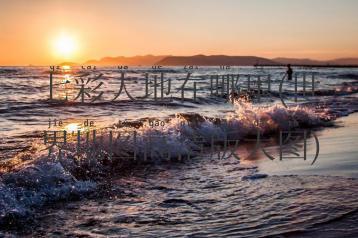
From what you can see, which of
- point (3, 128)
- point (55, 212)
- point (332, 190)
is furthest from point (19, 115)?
point (332, 190)

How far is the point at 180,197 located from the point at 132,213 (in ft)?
3.29

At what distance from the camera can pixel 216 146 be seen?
12055 mm

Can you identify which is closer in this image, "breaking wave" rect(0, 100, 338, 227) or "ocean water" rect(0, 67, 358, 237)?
"ocean water" rect(0, 67, 358, 237)

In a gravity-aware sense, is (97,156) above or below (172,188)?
above

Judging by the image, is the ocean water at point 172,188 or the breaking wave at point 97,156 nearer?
the ocean water at point 172,188

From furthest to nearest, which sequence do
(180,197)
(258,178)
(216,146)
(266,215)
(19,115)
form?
(19,115) → (216,146) → (258,178) → (180,197) → (266,215)

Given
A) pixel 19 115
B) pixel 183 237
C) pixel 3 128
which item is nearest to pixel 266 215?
pixel 183 237

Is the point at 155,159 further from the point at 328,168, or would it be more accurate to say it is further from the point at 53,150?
the point at 328,168

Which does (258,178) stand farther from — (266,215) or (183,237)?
(183,237)

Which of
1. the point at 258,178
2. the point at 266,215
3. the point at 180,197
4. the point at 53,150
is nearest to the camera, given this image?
the point at 266,215

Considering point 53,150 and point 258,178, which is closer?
→ point 258,178

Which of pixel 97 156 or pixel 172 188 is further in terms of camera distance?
pixel 97 156

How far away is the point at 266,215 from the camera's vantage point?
17.8ft

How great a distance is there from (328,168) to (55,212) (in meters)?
4.43
